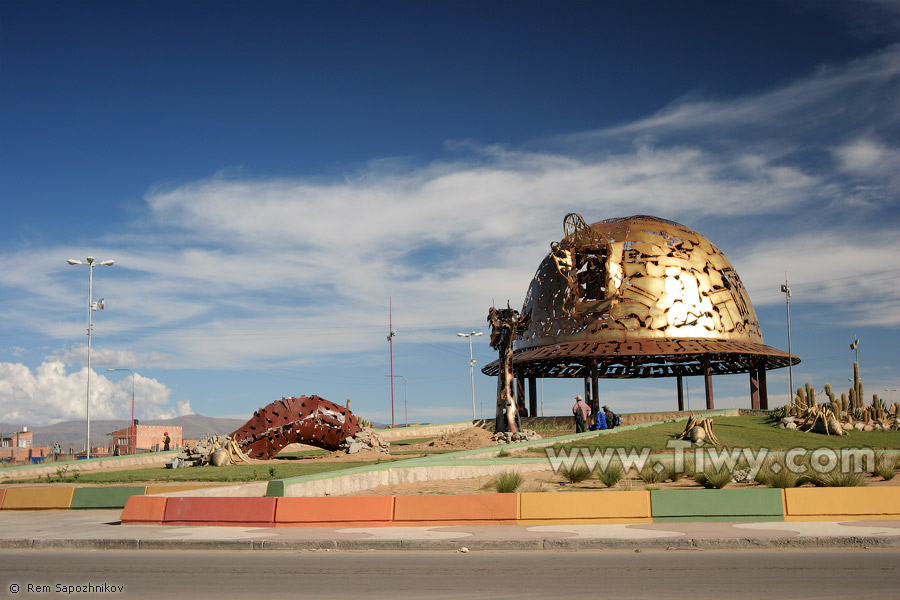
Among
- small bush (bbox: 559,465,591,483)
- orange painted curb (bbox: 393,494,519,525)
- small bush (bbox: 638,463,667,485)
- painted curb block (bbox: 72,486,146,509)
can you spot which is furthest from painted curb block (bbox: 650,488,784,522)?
A: painted curb block (bbox: 72,486,146,509)

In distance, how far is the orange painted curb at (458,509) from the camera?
14742mm

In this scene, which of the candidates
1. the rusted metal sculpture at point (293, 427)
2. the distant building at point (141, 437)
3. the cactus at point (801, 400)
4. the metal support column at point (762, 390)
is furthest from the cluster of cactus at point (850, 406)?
the distant building at point (141, 437)

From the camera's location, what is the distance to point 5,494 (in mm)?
19859

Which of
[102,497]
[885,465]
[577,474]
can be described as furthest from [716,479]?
[102,497]

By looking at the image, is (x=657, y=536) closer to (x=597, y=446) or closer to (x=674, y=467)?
(x=674, y=467)

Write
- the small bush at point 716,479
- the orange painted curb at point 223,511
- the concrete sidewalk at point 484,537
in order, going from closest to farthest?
the concrete sidewalk at point 484,537
the orange painted curb at point 223,511
the small bush at point 716,479

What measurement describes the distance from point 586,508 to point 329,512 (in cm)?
440

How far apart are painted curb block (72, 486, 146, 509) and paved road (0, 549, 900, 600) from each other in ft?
22.1

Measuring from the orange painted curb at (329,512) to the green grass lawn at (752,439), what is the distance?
12.0 metres

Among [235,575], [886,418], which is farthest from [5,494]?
[886,418]

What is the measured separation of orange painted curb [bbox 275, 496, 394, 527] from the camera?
48.8 feet

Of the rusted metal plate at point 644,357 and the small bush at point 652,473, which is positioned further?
the rusted metal plate at point 644,357

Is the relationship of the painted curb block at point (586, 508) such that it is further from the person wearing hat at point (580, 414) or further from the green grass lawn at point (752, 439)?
the person wearing hat at point (580, 414)

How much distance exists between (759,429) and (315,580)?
23996mm
